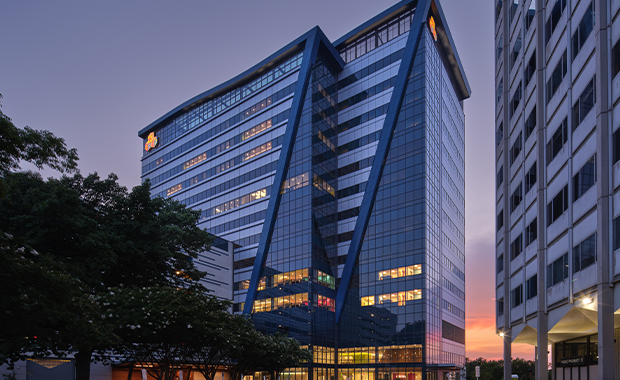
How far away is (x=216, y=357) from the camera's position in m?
37.5

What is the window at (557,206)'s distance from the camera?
28594 millimetres

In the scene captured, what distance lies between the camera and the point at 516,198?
4112 centimetres

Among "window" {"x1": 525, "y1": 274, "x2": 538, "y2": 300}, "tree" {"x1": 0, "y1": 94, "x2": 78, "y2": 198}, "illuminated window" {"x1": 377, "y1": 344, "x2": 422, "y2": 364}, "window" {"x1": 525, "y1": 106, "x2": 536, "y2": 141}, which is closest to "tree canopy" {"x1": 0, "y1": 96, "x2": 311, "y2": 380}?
"tree" {"x1": 0, "y1": 94, "x2": 78, "y2": 198}

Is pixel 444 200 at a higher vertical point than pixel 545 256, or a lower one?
higher

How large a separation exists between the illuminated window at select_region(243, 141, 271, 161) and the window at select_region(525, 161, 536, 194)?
59709mm

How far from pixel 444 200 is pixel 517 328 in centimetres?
5242

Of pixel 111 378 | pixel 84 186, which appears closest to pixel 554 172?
pixel 84 186

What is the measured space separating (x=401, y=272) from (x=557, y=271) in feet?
166

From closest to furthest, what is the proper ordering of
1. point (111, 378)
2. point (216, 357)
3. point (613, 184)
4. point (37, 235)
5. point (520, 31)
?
point (613, 184)
point (37, 235)
point (216, 357)
point (520, 31)
point (111, 378)

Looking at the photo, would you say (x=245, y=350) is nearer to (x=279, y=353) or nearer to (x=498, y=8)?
(x=279, y=353)

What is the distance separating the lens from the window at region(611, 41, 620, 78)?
72.2ft

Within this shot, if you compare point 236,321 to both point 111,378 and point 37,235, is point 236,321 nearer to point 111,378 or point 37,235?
point 37,235

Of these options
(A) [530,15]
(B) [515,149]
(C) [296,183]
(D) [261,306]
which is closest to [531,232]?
(B) [515,149]

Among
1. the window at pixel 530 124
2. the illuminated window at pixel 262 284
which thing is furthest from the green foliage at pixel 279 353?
the illuminated window at pixel 262 284
